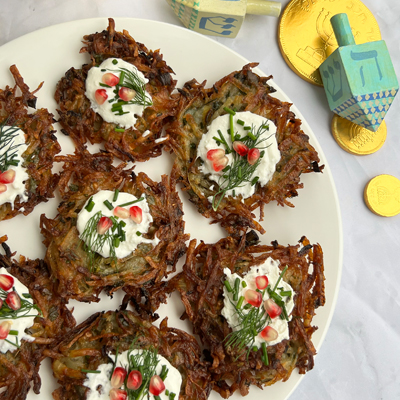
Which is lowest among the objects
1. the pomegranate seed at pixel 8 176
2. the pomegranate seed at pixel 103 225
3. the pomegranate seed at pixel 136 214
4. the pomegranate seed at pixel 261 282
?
the pomegranate seed at pixel 261 282

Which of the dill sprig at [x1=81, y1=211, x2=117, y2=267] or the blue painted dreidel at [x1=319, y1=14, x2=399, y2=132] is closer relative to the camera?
the dill sprig at [x1=81, y1=211, x2=117, y2=267]

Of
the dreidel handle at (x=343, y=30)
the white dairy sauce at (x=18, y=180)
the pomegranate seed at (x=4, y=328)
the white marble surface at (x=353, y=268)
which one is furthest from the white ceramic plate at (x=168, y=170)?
the dreidel handle at (x=343, y=30)

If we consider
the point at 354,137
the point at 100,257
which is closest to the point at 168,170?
the point at 100,257

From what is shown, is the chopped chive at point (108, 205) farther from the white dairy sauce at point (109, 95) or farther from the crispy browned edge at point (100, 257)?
the white dairy sauce at point (109, 95)

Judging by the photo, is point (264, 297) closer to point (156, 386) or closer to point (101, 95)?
point (156, 386)

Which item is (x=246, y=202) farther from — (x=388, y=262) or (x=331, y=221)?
(x=388, y=262)

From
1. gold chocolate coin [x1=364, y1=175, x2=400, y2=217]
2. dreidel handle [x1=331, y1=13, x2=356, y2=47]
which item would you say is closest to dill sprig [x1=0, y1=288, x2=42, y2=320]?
gold chocolate coin [x1=364, y1=175, x2=400, y2=217]

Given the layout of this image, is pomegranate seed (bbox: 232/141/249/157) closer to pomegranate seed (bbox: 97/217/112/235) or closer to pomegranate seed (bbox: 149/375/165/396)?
pomegranate seed (bbox: 97/217/112/235)
